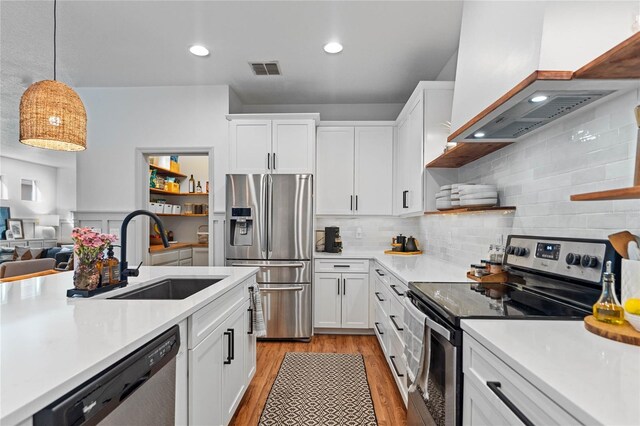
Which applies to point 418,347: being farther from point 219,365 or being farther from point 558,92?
point 558,92

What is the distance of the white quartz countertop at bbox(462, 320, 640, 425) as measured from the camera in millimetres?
604

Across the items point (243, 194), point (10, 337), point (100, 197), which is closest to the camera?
point (10, 337)

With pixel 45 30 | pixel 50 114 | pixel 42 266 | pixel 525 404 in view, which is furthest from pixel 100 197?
pixel 525 404

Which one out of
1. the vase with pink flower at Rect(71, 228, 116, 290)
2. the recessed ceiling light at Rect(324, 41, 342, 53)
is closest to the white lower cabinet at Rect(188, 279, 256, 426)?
the vase with pink flower at Rect(71, 228, 116, 290)

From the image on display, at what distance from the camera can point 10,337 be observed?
0.93 metres

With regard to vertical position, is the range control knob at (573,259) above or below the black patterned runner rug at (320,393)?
above

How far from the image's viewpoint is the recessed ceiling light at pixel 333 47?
2834 millimetres

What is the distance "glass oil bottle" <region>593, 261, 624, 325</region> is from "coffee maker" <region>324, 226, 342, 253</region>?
116 inches

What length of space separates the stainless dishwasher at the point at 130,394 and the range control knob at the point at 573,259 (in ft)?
5.49

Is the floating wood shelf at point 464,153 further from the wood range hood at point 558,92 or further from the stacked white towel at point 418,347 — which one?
the stacked white towel at point 418,347

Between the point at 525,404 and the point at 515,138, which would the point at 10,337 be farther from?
the point at 515,138

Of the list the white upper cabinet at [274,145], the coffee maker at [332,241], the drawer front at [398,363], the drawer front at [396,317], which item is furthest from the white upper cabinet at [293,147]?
the drawer front at [398,363]

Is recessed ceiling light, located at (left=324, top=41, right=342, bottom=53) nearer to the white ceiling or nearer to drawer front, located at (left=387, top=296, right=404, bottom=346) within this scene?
the white ceiling

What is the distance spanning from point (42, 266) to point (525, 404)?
469 centimetres
